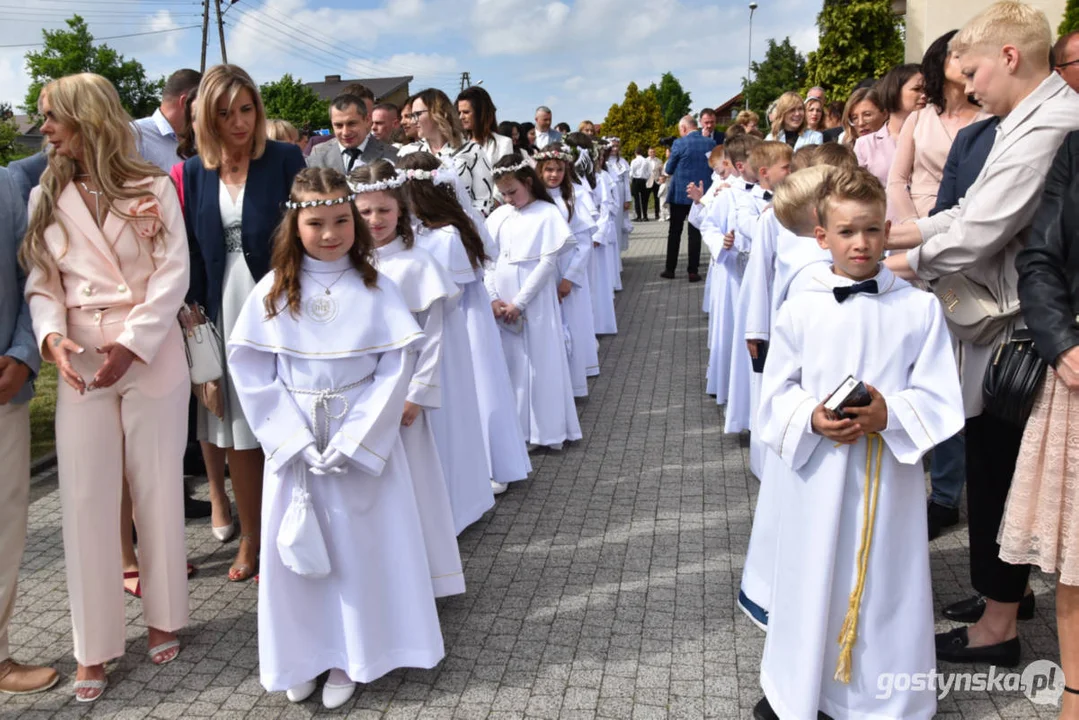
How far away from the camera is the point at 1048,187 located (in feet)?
10.0

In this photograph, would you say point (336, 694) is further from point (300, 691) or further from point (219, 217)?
point (219, 217)

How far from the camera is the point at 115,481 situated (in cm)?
373

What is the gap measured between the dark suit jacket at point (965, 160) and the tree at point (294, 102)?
236 feet

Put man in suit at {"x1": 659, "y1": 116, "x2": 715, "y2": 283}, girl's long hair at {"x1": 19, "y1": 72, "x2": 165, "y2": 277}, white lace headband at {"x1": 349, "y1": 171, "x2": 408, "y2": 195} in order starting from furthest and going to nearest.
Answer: man in suit at {"x1": 659, "y1": 116, "x2": 715, "y2": 283}
white lace headband at {"x1": 349, "y1": 171, "x2": 408, "y2": 195}
girl's long hair at {"x1": 19, "y1": 72, "x2": 165, "y2": 277}

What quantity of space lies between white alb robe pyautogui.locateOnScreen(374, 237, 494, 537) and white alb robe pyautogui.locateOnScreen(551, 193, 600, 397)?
2.37 m

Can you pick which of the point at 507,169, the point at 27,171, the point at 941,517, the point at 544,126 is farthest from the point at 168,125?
the point at 544,126

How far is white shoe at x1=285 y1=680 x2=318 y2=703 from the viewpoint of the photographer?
3.54 metres

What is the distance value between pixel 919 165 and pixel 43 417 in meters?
7.56

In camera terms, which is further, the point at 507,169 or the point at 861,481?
the point at 507,169

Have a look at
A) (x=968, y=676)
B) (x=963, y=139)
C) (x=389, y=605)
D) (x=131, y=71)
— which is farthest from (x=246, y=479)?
(x=131, y=71)

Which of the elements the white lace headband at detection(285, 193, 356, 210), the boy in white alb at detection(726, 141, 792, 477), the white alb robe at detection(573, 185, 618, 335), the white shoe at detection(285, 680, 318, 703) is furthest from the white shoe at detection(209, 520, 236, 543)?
the white alb robe at detection(573, 185, 618, 335)

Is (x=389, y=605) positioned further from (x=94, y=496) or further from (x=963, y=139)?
(x=963, y=139)

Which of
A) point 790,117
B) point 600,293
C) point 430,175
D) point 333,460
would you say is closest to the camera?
point 333,460
